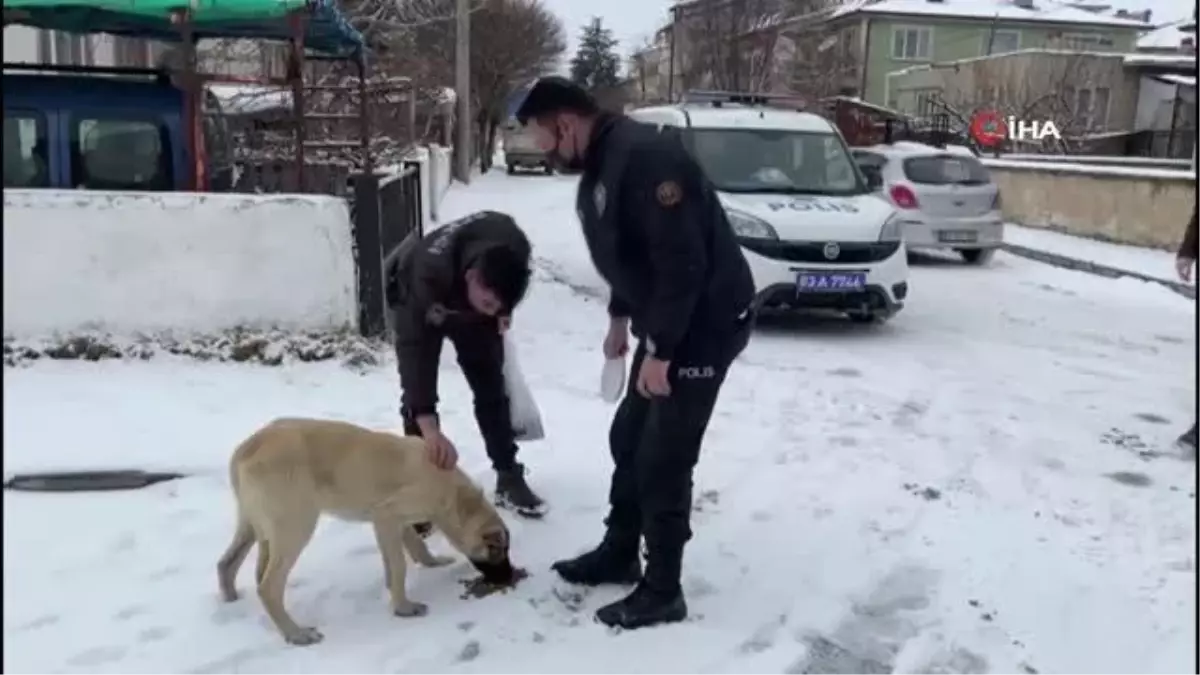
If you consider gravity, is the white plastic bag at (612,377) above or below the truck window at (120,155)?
below

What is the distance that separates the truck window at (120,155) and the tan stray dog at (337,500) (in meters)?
5.66

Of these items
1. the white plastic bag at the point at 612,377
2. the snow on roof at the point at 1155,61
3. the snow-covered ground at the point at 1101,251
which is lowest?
the snow-covered ground at the point at 1101,251

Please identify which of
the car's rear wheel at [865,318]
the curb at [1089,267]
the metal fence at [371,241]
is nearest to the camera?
the metal fence at [371,241]

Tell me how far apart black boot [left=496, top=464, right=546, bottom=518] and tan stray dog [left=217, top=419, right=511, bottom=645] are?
76 cm

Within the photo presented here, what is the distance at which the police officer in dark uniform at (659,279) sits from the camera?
11.1 feet

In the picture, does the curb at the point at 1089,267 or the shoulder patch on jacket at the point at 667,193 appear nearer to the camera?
the shoulder patch on jacket at the point at 667,193

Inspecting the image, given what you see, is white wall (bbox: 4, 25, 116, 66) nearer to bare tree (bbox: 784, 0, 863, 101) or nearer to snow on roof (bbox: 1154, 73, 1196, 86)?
snow on roof (bbox: 1154, 73, 1196, 86)

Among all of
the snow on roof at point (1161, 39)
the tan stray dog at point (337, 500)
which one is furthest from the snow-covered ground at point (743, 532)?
the snow on roof at point (1161, 39)

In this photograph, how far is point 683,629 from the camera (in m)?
3.81

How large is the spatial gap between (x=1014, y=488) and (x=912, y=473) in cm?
47

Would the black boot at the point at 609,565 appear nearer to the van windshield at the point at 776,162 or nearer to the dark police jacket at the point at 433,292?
the dark police jacket at the point at 433,292

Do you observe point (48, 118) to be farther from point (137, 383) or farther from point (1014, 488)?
point (1014, 488)

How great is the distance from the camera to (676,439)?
3.67 metres

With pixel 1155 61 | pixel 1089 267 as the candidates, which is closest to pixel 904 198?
pixel 1089 267
